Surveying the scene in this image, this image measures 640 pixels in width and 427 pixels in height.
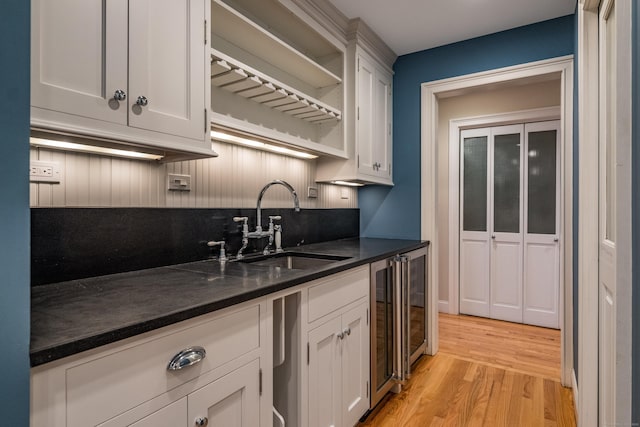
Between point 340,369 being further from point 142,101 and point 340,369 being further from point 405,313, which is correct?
point 142,101

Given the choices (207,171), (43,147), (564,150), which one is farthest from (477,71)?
(43,147)

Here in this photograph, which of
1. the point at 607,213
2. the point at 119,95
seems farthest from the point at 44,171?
the point at 607,213

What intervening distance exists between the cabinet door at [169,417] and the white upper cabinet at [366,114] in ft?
5.97

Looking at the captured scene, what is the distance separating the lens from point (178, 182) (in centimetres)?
162

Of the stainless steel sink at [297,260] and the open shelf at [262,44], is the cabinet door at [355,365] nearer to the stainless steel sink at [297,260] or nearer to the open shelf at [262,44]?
the stainless steel sink at [297,260]

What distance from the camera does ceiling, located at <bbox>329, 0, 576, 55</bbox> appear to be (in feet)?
7.31

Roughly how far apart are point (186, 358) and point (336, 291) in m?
0.83

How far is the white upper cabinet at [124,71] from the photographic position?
0.96m

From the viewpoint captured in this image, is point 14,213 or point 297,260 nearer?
point 14,213

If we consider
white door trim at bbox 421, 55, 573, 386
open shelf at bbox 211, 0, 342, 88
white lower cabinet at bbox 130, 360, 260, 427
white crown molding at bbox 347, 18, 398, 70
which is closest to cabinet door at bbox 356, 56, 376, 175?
white crown molding at bbox 347, 18, 398, 70

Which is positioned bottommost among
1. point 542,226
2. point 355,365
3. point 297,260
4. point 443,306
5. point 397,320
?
point 443,306

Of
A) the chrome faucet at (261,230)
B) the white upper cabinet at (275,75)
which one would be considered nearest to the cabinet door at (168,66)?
the white upper cabinet at (275,75)

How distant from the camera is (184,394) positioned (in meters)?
0.95

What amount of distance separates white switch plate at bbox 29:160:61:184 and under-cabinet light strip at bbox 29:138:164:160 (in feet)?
0.20
